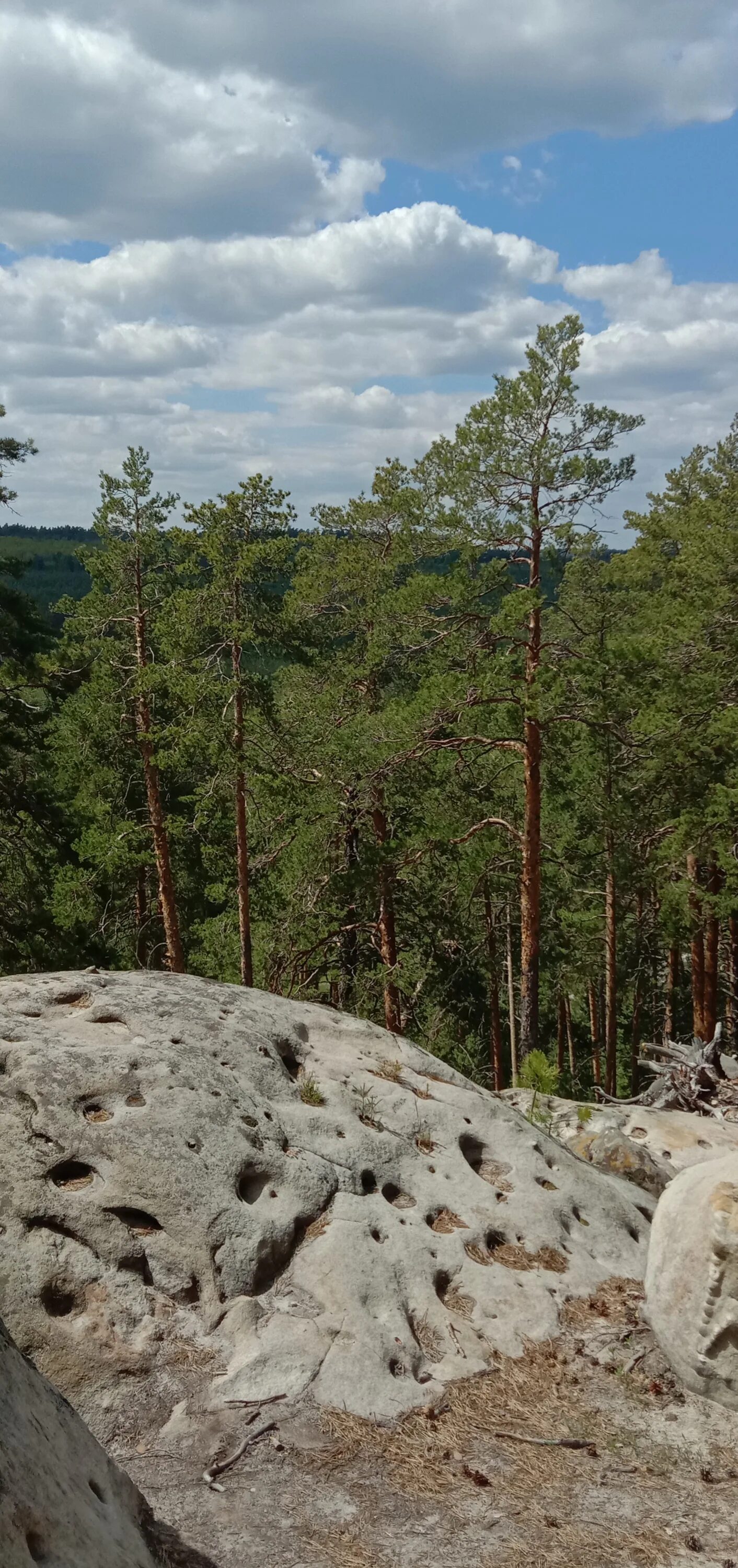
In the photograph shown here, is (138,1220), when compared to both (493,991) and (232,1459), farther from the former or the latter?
(493,991)

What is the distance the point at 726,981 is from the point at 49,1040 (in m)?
26.4

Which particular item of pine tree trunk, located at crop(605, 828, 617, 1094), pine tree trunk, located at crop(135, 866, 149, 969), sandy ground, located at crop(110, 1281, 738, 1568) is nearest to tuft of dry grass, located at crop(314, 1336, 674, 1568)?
sandy ground, located at crop(110, 1281, 738, 1568)

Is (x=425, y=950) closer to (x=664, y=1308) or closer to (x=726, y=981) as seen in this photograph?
(x=726, y=981)

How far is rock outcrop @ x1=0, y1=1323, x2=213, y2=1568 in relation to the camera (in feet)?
11.4

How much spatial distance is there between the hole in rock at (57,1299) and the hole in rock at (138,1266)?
40cm

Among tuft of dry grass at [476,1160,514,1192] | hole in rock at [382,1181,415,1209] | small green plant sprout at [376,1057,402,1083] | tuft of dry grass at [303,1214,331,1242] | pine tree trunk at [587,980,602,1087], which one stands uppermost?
small green plant sprout at [376,1057,402,1083]

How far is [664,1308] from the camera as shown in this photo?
7.51m

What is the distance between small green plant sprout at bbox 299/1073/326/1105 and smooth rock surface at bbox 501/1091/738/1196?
3.61 metres

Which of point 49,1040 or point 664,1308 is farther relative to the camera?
point 49,1040

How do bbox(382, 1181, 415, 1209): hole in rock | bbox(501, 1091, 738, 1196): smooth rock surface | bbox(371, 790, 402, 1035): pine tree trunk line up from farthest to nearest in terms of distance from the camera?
bbox(371, 790, 402, 1035): pine tree trunk
bbox(501, 1091, 738, 1196): smooth rock surface
bbox(382, 1181, 415, 1209): hole in rock

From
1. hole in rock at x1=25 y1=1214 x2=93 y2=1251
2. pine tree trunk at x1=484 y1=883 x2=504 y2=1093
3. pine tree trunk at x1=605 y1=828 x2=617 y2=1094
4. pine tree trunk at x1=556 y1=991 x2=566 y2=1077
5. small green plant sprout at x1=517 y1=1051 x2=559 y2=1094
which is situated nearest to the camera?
hole in rock at x1=25 y1=1214 x2=93 y2=1251

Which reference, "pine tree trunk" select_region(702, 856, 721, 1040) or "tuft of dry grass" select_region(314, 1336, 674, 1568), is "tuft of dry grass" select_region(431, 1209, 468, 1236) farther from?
"pine tree trunk" select_region(702, 856, 721, 1040)

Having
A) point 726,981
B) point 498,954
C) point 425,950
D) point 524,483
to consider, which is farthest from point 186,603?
point 726,981

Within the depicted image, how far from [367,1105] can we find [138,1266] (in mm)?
2733
